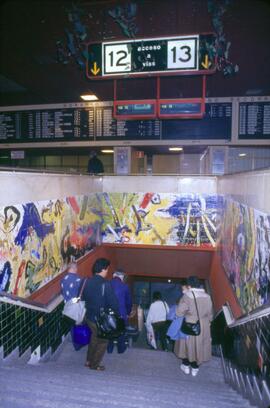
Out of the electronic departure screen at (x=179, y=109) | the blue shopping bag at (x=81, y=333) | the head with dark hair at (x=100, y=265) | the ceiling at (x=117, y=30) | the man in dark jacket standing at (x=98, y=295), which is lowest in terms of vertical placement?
the blue shopping bag at (x=81, y=333)

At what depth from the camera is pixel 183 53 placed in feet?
12.6

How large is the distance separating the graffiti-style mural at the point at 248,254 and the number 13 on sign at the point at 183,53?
194 centimetres

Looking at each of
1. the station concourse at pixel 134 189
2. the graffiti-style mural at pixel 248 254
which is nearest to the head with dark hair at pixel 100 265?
the station concourse at pixel 134 189

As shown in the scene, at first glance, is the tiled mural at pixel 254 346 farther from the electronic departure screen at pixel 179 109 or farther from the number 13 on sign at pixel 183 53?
the electronic departure screen at pixel 179 109

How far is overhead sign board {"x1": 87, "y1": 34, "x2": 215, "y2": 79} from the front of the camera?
3828 mm

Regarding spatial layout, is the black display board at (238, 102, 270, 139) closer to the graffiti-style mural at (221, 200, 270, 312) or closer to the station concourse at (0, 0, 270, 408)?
the station concourse at (0, 0, 270, 408)

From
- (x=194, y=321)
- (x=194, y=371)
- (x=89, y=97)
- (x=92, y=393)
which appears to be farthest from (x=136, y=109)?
(x=92, y=393)

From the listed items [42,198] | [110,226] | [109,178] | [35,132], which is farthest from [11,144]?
[42,198]

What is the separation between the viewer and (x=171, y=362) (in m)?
4.69

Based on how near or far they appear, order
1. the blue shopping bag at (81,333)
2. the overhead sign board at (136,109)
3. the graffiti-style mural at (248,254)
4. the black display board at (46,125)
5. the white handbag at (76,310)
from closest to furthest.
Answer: the graffiti-style mural at (248,254) → the white handbag at (76,310) → the blue shopping bag at (81,333) → the overhead sign board at (136,109) → the black display board at (46,125)

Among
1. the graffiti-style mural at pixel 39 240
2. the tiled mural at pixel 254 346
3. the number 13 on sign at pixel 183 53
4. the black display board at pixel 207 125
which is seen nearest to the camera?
the tiled mural at pixel 254 346

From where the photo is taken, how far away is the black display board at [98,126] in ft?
23.7

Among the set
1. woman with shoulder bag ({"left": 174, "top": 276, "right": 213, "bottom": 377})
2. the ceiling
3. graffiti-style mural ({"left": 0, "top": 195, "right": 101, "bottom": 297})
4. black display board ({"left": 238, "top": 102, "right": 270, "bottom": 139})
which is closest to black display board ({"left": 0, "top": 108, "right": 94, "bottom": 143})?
the ceiling

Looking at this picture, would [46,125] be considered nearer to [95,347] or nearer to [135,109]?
[135,109]
